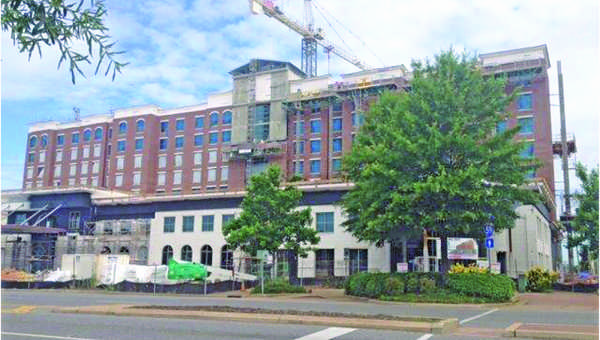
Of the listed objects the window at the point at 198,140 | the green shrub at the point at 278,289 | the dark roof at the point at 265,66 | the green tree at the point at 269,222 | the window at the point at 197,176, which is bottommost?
the green shrub at the point at 278,289

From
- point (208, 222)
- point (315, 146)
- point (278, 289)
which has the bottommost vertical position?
point (278, 289)

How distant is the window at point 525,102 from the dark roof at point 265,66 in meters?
33.8

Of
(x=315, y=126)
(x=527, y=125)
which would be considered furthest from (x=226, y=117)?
(x=527, y=125)

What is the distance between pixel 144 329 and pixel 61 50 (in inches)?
429

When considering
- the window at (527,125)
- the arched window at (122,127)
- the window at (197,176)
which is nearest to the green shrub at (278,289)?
the window at (527,125)

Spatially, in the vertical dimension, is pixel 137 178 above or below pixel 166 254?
above

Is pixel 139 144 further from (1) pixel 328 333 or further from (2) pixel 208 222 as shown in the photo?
(1) pixel 328 333

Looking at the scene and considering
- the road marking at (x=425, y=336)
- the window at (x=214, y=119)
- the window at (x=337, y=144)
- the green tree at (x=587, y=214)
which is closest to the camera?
the road marking at (x=425, y=336)

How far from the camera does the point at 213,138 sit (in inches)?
3639

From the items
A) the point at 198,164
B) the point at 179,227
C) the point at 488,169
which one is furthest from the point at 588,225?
the point at 198,164

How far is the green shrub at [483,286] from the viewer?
1013 inches

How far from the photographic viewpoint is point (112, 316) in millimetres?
17766

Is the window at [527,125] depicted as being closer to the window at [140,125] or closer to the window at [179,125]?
the window at [179,125]

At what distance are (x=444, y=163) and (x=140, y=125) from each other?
7804 centimetres
